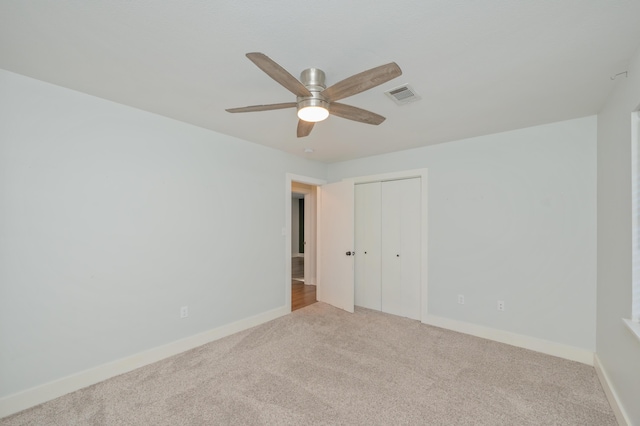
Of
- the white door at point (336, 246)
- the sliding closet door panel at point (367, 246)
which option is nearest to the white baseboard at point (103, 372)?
the white door at point (336, 246)

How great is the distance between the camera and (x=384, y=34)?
150cm

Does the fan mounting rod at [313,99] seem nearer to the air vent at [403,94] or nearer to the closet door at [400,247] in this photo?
Result: the air vent at [403,94]

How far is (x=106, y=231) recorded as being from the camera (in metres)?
2.39

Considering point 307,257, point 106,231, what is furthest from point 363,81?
point 307,257

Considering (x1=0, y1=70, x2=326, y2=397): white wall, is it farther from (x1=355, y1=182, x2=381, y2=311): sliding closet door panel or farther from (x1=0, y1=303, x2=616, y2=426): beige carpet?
(x1=355, y1=182, x2=381, y2=311): sliding closet door panel

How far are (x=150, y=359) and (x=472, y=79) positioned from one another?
365cm

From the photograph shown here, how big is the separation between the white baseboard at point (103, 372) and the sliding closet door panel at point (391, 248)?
210 cm

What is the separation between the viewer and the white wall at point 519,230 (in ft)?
8.88

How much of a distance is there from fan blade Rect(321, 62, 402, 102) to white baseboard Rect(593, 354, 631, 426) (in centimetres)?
259

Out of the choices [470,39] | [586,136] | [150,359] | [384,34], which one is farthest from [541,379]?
[150,359]

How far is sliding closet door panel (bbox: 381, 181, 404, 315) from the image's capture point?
4059 mm

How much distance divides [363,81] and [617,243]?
2280 mm

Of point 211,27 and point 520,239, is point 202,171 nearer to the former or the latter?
point 211,27

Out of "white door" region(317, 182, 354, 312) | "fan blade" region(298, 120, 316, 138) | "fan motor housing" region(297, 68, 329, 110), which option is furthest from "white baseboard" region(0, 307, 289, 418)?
"fan motor housing" region(297, 68, 329, 110)
